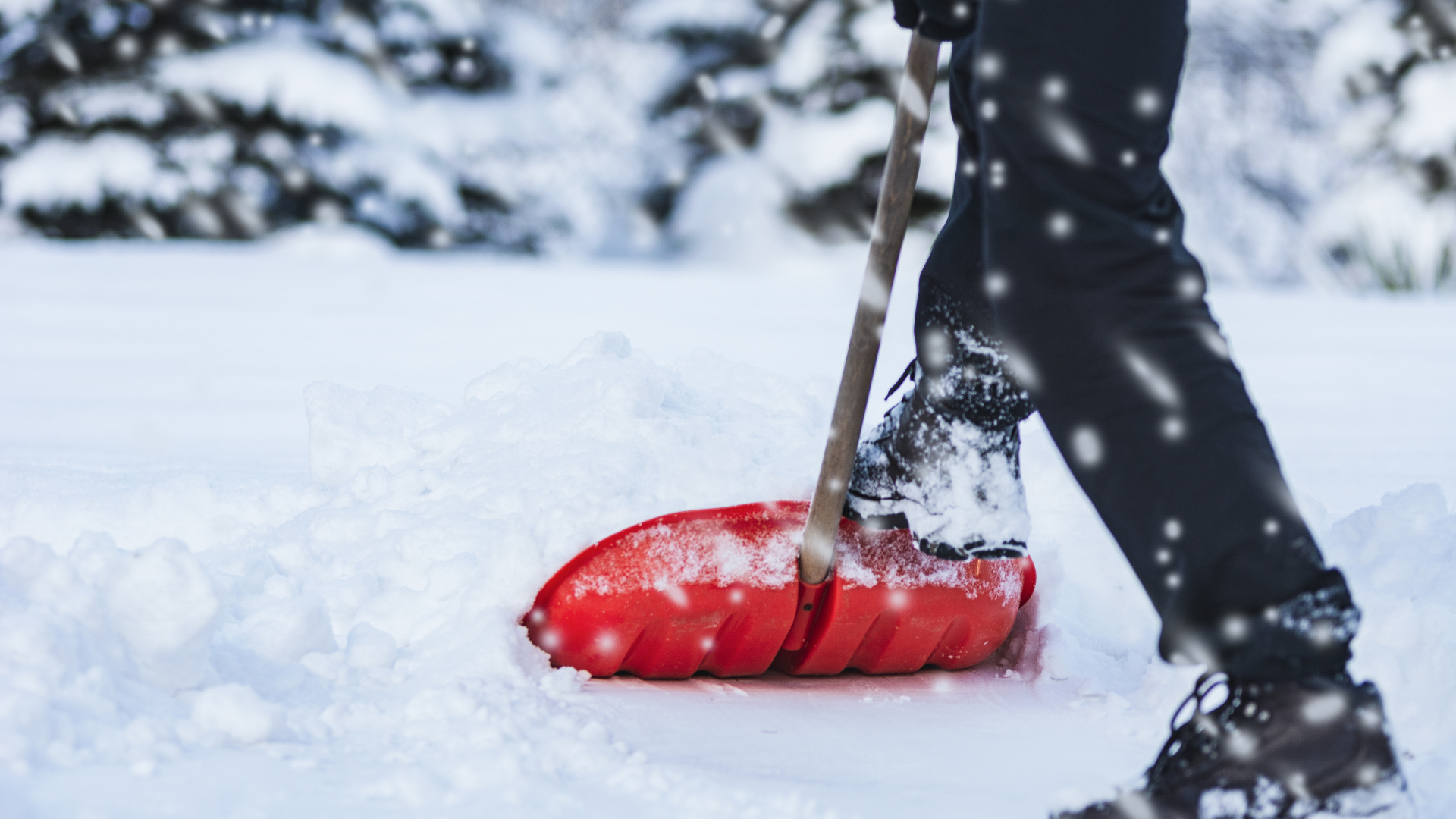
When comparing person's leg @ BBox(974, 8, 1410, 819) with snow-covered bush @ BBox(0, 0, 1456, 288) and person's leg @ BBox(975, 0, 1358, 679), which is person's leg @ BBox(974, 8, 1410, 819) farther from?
snow-covered bush @ BBox(0, 0, 1456, 288)

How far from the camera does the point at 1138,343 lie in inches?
30.8

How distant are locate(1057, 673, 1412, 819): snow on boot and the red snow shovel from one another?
445 mm

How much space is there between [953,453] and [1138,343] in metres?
0.39

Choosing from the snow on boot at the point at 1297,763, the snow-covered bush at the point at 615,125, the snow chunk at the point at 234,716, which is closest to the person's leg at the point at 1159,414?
the snow on boot at the point at 1297,763

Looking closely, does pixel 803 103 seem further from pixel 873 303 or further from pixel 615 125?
pixel 873 303

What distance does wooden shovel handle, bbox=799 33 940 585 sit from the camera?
3.28ft

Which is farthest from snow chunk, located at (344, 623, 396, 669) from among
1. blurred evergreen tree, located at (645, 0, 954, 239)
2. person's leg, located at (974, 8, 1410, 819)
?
blurred evergreen tree, located at (645, 0, 954, 239)

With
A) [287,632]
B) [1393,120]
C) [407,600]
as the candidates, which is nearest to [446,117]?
[1393,120]

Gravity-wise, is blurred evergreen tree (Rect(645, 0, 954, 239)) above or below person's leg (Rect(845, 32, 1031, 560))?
below

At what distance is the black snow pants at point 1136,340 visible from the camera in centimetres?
75

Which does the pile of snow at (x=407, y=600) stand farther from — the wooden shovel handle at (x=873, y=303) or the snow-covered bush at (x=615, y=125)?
the snow-covered bush at (x=615, y=125)

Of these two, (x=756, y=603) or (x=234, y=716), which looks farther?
(x=756, y=603)

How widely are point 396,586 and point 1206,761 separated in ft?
2.54

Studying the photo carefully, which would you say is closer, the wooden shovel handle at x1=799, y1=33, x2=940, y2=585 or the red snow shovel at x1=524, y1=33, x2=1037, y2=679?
the wooden shovel handle at x1=799, y1=33, x2=940, y2=585
